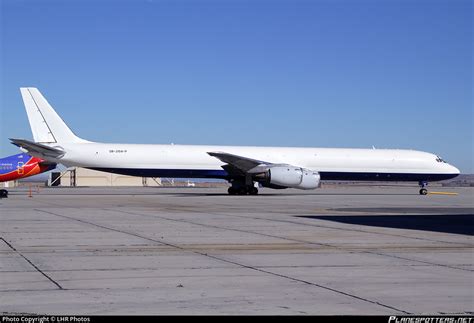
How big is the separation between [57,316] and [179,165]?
130 feet

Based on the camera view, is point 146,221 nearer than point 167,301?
No

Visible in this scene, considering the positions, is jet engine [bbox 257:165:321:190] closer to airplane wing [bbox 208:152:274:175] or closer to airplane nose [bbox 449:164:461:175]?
airplane wing [bbox 208:152:274:175]

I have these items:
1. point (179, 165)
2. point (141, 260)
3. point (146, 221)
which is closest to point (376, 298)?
Result: point (141, 260)

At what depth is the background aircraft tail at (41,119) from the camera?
47000 millimetres

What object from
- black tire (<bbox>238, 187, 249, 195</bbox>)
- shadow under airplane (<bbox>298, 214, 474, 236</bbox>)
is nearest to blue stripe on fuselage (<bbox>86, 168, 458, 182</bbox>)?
black tire (<bbox>238, 187, 249, 195</bbox>)

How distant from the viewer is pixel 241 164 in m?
44.5

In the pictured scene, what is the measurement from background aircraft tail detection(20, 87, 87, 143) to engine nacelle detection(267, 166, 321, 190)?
14.4 metres

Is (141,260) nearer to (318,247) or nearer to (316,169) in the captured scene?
(318,247)

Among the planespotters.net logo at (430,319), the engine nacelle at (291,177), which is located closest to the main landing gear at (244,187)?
the engine nacelle at (291,177)

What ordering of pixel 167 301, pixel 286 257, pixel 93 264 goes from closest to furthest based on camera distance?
pixel 167 301 → pixel 93 264 → pixel 286 257

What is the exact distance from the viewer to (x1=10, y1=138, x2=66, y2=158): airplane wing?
139ft

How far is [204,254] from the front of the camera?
11.8m

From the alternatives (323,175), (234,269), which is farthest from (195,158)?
(234,269)

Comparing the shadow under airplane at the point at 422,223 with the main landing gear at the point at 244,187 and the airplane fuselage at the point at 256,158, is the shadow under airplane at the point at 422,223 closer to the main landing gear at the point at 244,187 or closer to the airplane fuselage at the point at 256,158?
the main landing gear at the point at 244,187
